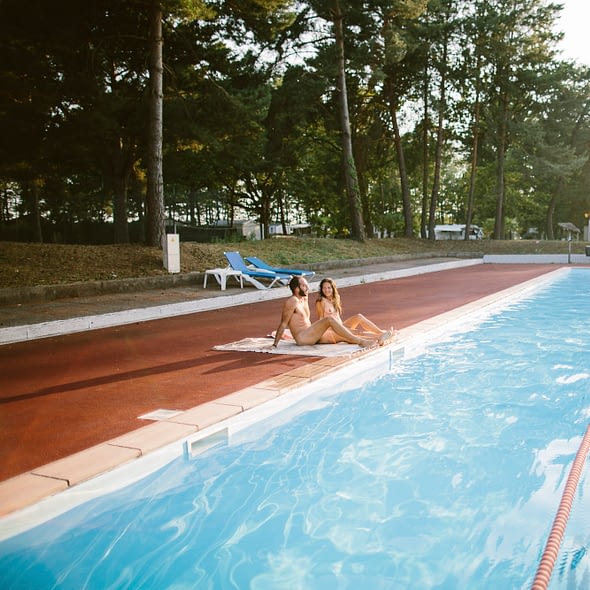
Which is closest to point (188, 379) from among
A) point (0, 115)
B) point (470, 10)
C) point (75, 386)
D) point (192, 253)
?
point (75, 386)

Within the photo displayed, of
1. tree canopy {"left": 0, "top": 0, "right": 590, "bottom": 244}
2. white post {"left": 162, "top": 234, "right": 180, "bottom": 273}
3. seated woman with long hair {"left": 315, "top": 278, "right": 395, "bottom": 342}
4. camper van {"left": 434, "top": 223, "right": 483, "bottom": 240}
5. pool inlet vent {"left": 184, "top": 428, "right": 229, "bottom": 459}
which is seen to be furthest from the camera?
camper van {"left": 434, "top": 223, "right": 483, "bottom": 240}

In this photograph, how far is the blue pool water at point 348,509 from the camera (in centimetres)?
362

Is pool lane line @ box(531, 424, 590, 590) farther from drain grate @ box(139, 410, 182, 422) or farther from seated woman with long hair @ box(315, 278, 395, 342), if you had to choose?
seated woman with long hair @ box(315, 278, 395, 342)

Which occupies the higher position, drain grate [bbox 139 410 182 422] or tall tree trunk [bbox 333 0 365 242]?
tall tree trunk [bbox 333 0 365 242]

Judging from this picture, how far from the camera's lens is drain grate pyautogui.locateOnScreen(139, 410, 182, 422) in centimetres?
507

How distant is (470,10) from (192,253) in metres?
24.3

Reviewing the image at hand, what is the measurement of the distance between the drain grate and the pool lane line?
287 centimetres

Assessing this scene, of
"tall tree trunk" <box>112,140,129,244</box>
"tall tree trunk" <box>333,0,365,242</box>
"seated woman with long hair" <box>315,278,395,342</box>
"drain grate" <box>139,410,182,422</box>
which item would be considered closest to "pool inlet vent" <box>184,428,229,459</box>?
"drain grate" <box>139,410,182,422</box>

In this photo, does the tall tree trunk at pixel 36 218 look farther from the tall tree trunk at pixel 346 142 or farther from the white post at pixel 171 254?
the tall tree trunk at pixel 346 142

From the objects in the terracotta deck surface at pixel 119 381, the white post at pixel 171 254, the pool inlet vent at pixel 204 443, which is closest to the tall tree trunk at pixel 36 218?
the white post at pixel 171 254

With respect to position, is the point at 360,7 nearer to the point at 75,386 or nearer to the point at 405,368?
the point at 405,368

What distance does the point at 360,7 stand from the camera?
28141mm

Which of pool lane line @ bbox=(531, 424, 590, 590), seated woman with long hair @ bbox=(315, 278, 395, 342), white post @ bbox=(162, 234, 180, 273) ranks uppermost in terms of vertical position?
white post @ bbox=(162, 234, 180, 273)

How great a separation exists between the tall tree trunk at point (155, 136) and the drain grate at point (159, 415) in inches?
501
